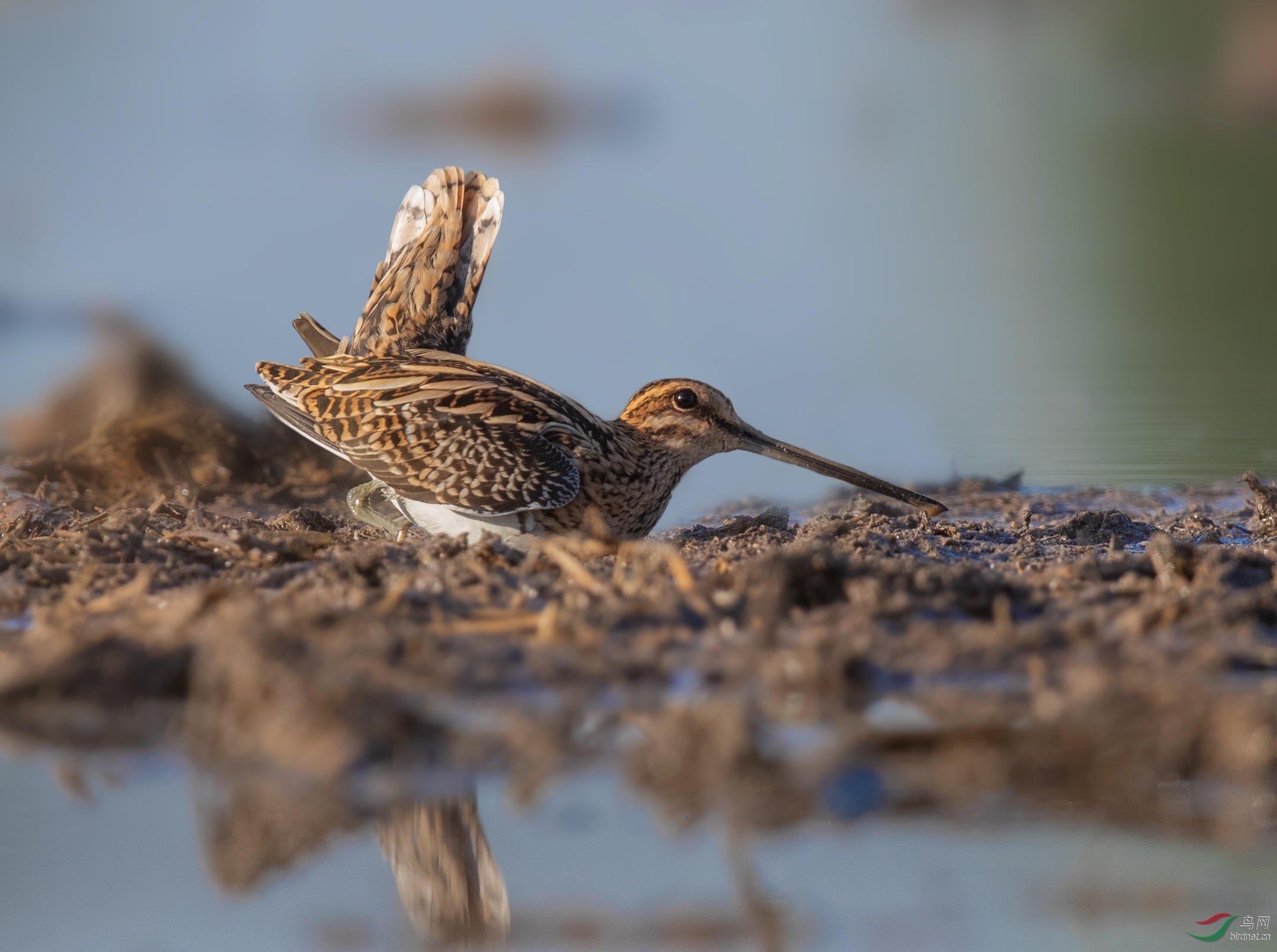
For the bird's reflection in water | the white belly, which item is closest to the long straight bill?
the white belly

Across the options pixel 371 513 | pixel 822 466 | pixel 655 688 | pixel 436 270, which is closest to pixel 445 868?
pixel 655 688

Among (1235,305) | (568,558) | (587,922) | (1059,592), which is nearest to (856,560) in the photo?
(1059,592)

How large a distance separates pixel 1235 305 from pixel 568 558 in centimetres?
1232

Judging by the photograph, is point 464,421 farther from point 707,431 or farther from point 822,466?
point 822,466

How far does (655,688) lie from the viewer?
4184 mm

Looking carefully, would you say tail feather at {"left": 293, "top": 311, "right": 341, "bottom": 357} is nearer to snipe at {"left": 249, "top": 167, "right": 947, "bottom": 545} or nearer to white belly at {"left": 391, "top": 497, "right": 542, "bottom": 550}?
snipe at {"left": 249, "top": 167, "right": 947, "bottom": 545}

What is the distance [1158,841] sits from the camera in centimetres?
364

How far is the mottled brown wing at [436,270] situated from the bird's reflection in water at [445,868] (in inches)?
161

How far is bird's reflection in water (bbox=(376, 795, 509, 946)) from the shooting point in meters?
3.56

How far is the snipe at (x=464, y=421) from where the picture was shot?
635 cm

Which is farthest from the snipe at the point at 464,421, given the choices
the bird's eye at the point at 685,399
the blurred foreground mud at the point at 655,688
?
the blurred foreground mud at the point at 655,688

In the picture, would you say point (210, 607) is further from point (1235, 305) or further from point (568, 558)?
point (1235, 305)

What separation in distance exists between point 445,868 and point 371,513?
3.55 metres

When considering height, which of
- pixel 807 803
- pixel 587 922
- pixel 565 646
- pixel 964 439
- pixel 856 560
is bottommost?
pixel 587 922
